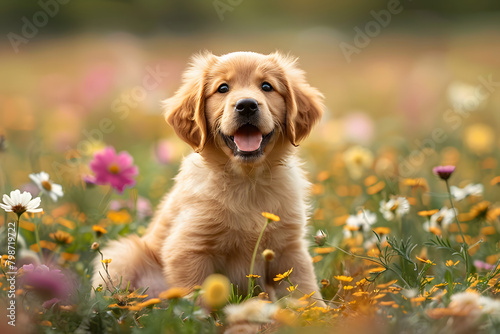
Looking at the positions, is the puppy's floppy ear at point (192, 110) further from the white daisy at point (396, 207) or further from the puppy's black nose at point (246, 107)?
the white daisy at point (396, 207)

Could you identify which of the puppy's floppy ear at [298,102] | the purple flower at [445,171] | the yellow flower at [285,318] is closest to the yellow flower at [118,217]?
the puppy's floppy ear at [298,102]

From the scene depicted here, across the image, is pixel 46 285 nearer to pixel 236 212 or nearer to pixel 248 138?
pixel 236 212

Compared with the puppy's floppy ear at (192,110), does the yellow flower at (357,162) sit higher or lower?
lower

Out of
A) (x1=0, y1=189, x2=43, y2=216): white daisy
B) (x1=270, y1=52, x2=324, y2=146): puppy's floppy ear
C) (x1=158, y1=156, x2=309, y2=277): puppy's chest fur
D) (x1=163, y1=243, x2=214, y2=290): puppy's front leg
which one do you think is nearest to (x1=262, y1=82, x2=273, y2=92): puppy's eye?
(x1=270, y1=52, x2=324, y2=146): puppy's floppy ear

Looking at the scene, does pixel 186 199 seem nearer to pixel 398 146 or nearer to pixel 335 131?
pixel 398 146

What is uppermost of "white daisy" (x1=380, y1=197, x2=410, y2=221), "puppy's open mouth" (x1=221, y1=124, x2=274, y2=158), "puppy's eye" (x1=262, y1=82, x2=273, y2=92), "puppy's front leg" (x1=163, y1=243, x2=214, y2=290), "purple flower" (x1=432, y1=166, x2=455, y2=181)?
"puppy's eye" (x1=262, y1=82, x2=273, y2=92)

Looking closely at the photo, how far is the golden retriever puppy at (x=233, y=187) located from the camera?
252 cm

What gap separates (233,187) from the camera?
2.63m

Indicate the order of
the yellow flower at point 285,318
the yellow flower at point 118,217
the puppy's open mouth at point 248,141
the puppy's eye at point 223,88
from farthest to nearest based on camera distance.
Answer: the yellow flower at point 118,217 < the puppy's eye at point 223,88 < the puppy's open mouth at point 248,141 < the yellow flower at point 285,318

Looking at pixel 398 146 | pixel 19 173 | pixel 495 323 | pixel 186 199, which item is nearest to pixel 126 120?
pixel 19 173

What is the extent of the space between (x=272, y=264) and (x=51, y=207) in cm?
175

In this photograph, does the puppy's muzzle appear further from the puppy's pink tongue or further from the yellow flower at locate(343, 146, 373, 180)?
the yellow flower at locate(343, 146, 373, 180)

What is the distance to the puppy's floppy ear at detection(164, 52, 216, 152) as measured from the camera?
2.63 m

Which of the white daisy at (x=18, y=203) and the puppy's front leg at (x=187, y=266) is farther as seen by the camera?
the puppy's front leg at (x=187, y=266)
